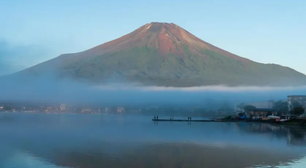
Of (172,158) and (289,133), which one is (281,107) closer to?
(289,133)

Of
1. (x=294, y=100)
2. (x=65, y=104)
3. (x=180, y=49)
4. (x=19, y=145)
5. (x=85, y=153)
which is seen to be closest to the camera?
(x=85, y=153)

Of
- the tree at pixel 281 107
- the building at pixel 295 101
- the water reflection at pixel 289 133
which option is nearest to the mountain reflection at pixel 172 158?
the water reflection at pixel 289 133

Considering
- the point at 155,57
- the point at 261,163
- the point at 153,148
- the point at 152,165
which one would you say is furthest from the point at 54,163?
the point at 155,57

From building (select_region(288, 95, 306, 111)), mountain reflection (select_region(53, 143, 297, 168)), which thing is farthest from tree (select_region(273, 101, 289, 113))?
mountain reflection (select_region(53, 143, 297, 168))

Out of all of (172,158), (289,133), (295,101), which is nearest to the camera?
(172,158)

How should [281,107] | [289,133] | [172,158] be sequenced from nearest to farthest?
[172,158] → [289,133] → [281,107]

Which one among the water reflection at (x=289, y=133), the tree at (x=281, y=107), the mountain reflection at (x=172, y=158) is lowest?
the mountain reflection at (x=172, y=158)

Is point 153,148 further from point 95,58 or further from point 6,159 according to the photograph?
point 95,58

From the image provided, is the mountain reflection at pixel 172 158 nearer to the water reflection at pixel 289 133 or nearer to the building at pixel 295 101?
the water reflection at pixel 289 133

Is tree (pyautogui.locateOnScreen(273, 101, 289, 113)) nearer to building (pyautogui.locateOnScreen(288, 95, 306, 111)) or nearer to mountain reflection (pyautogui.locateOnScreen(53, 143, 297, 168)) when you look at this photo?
building (pyautogui.locateOnScreen(288, 95, 306, 111))

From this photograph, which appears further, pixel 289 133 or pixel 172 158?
Result: pixel 289 133

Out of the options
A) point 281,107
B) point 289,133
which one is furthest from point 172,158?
point 281,107
